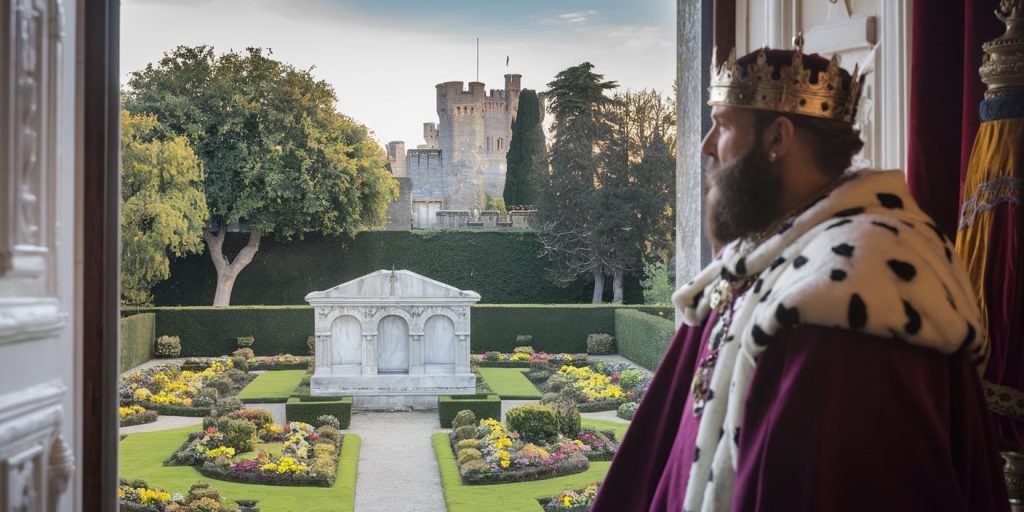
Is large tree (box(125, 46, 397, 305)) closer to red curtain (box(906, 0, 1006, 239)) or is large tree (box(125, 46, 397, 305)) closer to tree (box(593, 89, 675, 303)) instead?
tree (box(593, 89, 675, 303))

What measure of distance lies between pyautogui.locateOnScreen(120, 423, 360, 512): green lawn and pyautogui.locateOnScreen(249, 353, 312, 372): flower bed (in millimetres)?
4174

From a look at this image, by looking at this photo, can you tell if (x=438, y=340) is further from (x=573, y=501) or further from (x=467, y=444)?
(x=573, y=501)

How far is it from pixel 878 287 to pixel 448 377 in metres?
Result: 8.82

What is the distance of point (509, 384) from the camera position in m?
10.7

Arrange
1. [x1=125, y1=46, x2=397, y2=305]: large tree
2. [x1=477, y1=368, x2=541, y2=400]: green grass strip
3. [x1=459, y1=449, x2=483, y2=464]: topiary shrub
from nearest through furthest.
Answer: [x1=459, y1=449, x2=483, y2=464]: topiary shrub, [x1=477, y1=368, x2=541, y2=400]: green grass strip, [x1=125, y1=46, x2=397, y2=305]: large tree

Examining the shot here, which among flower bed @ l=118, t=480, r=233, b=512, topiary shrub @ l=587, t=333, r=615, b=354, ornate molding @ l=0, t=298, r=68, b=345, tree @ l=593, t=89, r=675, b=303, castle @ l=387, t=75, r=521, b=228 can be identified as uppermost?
castle @ l=387, t=75, r=521, b=228

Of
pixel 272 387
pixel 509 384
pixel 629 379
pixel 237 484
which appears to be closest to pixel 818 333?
pixel 237 484

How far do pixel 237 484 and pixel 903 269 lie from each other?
19.6 ft

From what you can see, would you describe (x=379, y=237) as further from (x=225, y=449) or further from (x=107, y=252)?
(x=107, y=252)

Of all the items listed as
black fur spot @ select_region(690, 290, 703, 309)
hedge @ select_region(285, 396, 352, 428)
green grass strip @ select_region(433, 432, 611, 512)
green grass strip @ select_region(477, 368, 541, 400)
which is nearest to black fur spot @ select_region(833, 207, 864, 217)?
black fur spot @ select_region(690, 290, 703, 309)

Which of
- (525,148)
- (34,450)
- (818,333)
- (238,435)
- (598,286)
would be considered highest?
(525,148)

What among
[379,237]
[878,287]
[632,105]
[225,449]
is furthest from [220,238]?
[878,287]

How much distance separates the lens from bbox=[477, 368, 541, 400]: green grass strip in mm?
9922

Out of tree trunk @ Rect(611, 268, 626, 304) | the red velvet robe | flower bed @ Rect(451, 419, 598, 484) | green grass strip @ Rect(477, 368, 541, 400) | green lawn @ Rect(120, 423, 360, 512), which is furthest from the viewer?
tree trunk @ Rect(611, 268, 626, 304)
